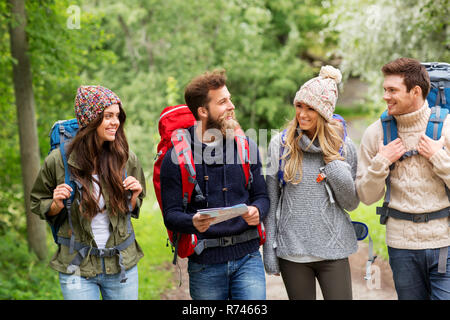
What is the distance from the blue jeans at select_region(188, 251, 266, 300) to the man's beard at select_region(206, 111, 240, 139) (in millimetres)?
836

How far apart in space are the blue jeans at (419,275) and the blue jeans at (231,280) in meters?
0.96

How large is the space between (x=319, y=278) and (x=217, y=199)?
2.97ft

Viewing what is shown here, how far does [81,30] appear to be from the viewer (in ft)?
26.0

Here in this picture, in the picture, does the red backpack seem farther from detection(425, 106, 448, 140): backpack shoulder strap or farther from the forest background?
detection(425, 106, 448, 140): backpack shoulder strap

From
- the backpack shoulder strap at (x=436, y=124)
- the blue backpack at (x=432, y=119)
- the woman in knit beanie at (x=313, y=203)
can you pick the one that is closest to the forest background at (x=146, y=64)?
the woman in knit beanie at (x=313, y=203)

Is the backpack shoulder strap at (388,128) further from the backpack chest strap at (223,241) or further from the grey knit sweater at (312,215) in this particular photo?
the backpack chest strap at (223,241)

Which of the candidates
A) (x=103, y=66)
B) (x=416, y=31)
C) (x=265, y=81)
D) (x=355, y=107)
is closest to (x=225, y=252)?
(x=416, y=31)

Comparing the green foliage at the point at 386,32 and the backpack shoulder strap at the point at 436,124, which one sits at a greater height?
the green foliage at the point at 386,32

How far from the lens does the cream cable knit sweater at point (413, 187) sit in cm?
329

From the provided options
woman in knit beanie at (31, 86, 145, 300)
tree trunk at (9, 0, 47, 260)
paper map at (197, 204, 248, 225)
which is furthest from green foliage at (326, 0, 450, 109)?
tree trunk at (9, 0, 47, 260)

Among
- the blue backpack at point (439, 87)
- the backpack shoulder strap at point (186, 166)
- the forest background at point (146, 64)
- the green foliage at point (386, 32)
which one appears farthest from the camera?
the green foliage at point (386, 32)

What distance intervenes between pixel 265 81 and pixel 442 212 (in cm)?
1943

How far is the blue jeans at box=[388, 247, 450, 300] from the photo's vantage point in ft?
10.7
